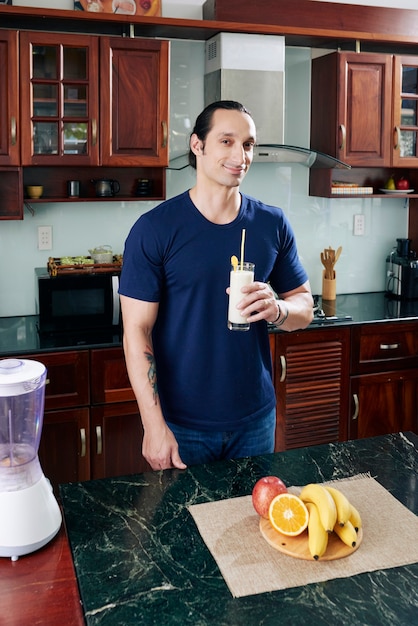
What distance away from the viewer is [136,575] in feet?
4.86

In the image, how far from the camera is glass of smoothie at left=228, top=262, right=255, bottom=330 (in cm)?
200

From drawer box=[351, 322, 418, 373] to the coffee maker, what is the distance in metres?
0.48

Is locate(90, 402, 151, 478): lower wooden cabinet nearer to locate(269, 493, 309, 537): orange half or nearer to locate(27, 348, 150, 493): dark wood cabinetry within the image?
locate(27, 348, 150, 493): dark wood cabinetry

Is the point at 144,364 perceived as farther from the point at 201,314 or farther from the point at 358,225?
the point at 358,225

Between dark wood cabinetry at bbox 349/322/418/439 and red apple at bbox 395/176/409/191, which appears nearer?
dark wood cabinetry at bbox 349/322/418/439

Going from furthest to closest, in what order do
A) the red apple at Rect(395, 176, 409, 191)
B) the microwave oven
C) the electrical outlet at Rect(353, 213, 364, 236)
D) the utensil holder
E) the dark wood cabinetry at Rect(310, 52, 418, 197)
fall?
1. the electrical outlet at Rect(353, 213, 364, 236)
2. the red apple at Rect(395, 176, 409, 191)
3. the utensil holder
4. the dark wood cabinetry at Rect(310, 52, 418, 197)
5. the microwave oven

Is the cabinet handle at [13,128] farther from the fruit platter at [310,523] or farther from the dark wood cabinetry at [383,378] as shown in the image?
the fruit platter at [310,523]

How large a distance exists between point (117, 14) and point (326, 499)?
2598mm

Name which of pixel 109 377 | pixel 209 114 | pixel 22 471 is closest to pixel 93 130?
pixel 109 377

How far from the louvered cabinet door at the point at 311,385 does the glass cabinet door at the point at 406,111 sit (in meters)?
1.08

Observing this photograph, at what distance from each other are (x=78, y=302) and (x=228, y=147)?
1.51m

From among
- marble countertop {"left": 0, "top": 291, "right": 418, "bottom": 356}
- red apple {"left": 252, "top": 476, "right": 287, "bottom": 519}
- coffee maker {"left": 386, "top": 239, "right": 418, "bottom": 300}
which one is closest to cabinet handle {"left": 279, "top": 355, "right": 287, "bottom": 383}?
marble countertop {"left": 0, "top": 291, "right": 418, "bottom": 356}

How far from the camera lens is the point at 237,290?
6.61 feet

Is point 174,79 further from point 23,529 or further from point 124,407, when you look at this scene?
point 23,529
